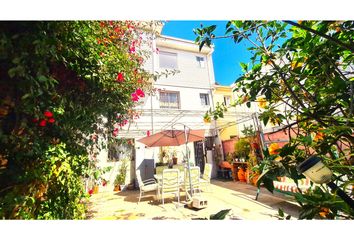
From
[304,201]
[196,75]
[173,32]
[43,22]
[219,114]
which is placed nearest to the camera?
[304,201]

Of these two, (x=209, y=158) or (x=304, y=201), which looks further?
(x=209, y=158)

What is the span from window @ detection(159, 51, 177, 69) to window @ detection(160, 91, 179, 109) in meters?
1.56

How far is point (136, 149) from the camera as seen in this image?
25.4 feet

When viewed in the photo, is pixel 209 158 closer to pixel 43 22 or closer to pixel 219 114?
pixel 219 114

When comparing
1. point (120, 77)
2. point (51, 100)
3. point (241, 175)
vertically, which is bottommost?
point (241, 175)

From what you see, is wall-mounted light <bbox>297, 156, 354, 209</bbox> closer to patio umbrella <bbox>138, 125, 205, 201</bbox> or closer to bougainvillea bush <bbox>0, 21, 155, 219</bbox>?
bougainvillea bush <bbox>0, 21, 155, 219</bbox>

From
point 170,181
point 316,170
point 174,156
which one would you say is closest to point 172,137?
point 170,181

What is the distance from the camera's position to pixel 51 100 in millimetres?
1346

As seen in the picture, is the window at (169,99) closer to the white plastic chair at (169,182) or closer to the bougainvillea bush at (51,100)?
the white plastic chair at (169,182)

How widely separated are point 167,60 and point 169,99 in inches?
87.8

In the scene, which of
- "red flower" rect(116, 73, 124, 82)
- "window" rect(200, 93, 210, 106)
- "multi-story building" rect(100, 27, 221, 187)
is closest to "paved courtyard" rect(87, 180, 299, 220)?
"multi-story building" rect(100, 27, 221, 187)

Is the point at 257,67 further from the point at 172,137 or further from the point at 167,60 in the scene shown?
the point at 167,60
